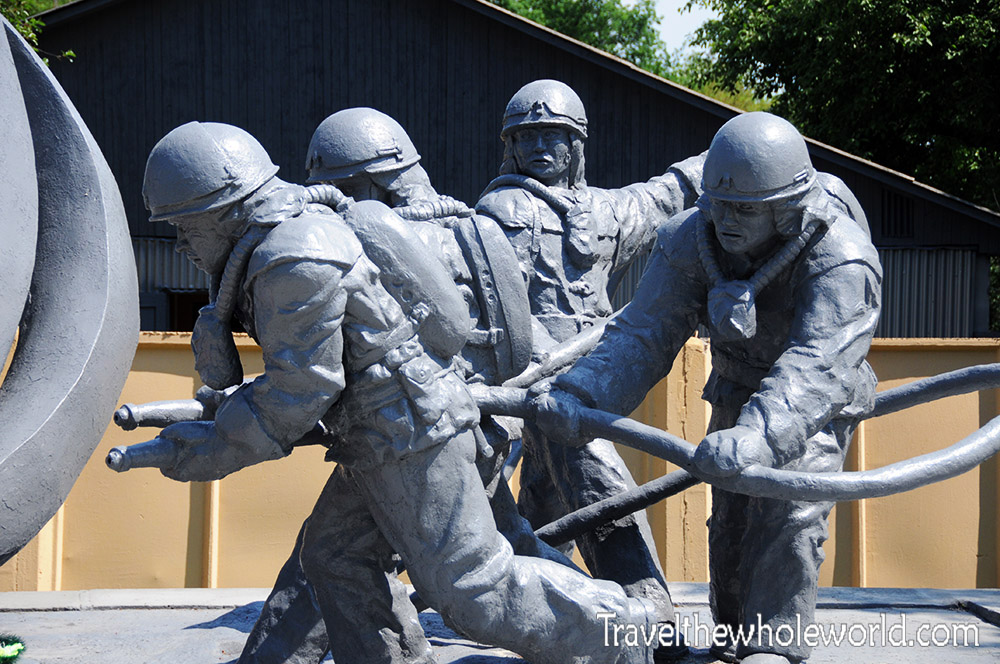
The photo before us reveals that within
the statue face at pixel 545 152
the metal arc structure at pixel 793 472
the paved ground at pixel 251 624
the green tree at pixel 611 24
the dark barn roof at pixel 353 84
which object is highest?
the green tree at pixel 611 24

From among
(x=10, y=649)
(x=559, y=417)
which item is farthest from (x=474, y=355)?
(x=10, y=649)

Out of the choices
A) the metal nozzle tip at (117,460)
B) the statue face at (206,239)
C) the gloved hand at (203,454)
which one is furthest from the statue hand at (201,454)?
the statue face at (206,239)

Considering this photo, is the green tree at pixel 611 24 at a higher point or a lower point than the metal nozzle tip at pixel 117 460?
higher

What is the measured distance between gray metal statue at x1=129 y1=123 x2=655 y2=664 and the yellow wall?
3187 mm

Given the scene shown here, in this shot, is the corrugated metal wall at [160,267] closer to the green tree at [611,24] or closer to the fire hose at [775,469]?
the fire hose at [775,469]

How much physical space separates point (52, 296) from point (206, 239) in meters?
0.52

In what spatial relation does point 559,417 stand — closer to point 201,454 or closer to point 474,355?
point 474,355

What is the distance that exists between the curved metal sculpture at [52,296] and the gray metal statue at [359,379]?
32 cm

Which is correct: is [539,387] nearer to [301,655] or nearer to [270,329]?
[270,329]

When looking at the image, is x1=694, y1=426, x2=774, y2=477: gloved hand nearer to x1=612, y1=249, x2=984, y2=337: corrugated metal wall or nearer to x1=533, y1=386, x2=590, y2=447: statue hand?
x1=533, y1=386, x2=590, y2=447: statue hand

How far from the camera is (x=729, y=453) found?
115 inches

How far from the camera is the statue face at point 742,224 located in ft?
10.7

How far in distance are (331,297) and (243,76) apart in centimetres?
928

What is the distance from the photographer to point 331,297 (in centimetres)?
281
